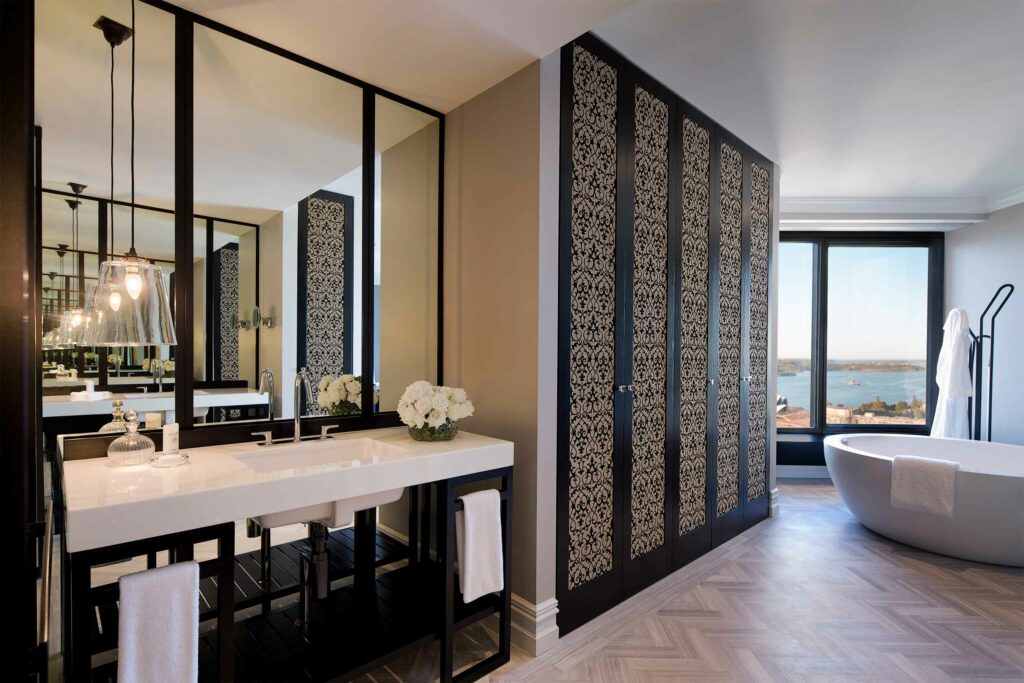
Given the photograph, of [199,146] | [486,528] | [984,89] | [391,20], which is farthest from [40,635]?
[984,89]

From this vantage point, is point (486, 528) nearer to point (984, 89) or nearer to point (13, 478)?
point (13, 478)

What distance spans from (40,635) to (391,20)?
246 centimetres

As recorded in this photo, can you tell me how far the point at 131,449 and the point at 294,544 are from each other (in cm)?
116

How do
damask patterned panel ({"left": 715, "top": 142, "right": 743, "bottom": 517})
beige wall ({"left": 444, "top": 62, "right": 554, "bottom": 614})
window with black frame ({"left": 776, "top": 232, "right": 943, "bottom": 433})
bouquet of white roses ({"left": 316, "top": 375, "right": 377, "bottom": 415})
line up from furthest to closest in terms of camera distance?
window with black frame ({"left": 776, "top": 232, "right": 943, "bottom": 433}) < damask patterned panel ({"left": 715, "top": 142, "right": 743, "bottom": 517}) < bouquet of white roses ({"left": 316, "top": 375, "right": 377, "bottom": 415}) < beige wall ({"left": 444, "top": 62, "right": 554, "bottom": 614})

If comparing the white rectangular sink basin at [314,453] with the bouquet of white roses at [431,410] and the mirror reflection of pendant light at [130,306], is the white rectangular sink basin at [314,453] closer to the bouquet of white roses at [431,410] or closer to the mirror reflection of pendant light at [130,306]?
the bouquet of white roses at [431,410]

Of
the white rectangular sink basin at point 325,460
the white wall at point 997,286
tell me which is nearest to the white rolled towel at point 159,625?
the white rectangular sink basin at point 325,460

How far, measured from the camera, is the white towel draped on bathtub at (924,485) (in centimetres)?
324

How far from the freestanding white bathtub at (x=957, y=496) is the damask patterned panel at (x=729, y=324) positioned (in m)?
0.94

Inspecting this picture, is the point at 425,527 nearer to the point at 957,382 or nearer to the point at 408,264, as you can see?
the point at 408,264

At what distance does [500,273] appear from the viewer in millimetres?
2396

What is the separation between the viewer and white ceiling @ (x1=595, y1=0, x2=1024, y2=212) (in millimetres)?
2240

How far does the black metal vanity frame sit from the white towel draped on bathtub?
114 inches

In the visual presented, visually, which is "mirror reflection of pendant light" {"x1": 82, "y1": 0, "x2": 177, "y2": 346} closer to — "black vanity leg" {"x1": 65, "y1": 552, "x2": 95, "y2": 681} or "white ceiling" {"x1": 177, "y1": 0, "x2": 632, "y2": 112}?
"black vanity leg" {"x1": 65, "y1": 552, "x2": 95, "y2": 681}

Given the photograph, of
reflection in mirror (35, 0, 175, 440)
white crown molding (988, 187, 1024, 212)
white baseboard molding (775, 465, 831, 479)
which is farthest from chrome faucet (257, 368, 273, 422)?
white crown molding (988, 187, 1024, 212)
